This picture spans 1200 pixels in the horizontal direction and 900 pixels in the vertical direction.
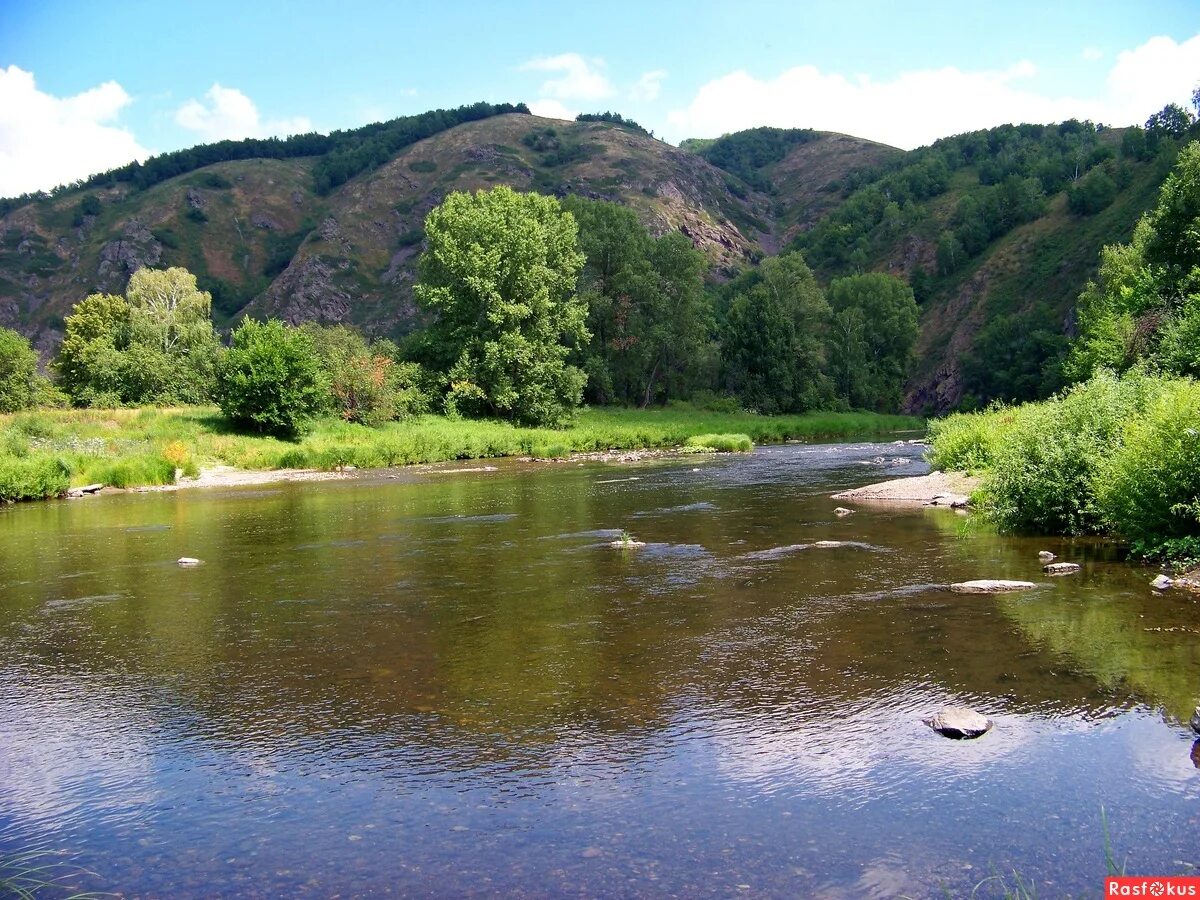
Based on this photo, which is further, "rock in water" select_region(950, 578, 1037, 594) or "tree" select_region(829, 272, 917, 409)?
"tree" select_region(829, 272, 917, 409)

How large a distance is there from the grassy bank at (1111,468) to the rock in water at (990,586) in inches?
100

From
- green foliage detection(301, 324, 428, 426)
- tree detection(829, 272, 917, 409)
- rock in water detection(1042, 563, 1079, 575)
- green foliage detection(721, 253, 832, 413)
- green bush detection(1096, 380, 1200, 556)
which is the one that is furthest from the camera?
tree detection(829, 272, 917, 409)

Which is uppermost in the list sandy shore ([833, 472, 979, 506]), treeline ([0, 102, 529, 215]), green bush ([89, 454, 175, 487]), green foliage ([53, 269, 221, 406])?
treeline ([0, 102, 529, 215])

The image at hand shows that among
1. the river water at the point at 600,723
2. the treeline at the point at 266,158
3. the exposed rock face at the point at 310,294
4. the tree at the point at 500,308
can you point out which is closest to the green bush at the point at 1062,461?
the river water at the point at 600,723

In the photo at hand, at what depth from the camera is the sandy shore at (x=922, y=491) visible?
2422cm

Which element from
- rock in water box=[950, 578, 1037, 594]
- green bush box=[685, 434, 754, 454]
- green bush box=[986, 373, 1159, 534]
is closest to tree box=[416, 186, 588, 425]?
green bush box=[685, 434, 754, 454]

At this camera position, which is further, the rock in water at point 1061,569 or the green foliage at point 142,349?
the green foliage at point 142,349

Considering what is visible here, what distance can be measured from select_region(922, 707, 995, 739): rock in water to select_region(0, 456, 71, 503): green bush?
3217cm

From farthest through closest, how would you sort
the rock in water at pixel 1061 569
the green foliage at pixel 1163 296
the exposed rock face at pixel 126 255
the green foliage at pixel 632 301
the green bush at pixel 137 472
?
the exposed rock face at pixel 126 255
the green foliage at pixel 632 301
the green bush at pixel 137 472
the green foliage at pixel 1163 296
the rock in water at pixel 1061 569

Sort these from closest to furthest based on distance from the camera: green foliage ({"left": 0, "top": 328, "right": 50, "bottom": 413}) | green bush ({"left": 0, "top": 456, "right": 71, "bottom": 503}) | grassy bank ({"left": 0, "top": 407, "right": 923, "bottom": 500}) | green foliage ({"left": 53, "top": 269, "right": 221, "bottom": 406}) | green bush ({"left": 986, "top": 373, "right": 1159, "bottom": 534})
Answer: green bush ({"left": 986, "top": 373, "right": 1159, "bottom": 534}) < green bush ({"left": 0, "top": 456, "right": 71, "bottom": 503}) < grassy bank ({"left": 0, "top": 407, "right": 923, "bottom": 500}) < green foliage ({"left": 0, "top": 328, "right": 50, "bottom": 413}) < green foliage ({"left": 53, "top": 269, "right": 221, "bottom": 406})

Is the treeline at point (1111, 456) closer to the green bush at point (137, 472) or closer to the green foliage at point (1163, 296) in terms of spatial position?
the green foliage at point (1163, 296)

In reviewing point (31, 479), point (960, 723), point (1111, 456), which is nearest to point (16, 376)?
point (31, 479)

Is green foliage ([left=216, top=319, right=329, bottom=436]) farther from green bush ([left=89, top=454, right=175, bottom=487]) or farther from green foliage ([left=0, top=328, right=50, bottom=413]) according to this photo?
green foliage ([left=0, top=328, right=50, bottom=413])

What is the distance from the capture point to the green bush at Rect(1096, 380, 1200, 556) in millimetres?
13852
